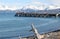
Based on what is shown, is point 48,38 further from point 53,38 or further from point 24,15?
point 24,15

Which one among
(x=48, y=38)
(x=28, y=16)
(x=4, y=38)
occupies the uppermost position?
(x=48, y=38)

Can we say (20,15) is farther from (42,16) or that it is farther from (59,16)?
(59,16)

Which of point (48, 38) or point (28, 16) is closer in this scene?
point (48, 38)

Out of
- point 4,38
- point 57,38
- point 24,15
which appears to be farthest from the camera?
point 24,15

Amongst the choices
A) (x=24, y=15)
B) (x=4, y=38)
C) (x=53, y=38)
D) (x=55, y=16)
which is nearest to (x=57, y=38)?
(x=53, y=38)

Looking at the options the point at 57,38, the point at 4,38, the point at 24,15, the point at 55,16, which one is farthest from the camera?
the point at 24,15

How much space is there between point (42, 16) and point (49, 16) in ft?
13.8

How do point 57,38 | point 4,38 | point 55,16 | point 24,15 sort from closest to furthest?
point 57,38, point 4,38, point 55,16, point 24,15

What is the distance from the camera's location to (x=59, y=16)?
420 ft

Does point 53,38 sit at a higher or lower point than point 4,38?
higher

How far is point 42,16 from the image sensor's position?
13012 cm

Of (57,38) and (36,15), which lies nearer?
(57,38)

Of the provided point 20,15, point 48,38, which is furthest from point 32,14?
point 48,38

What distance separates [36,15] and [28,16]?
37.4ft
